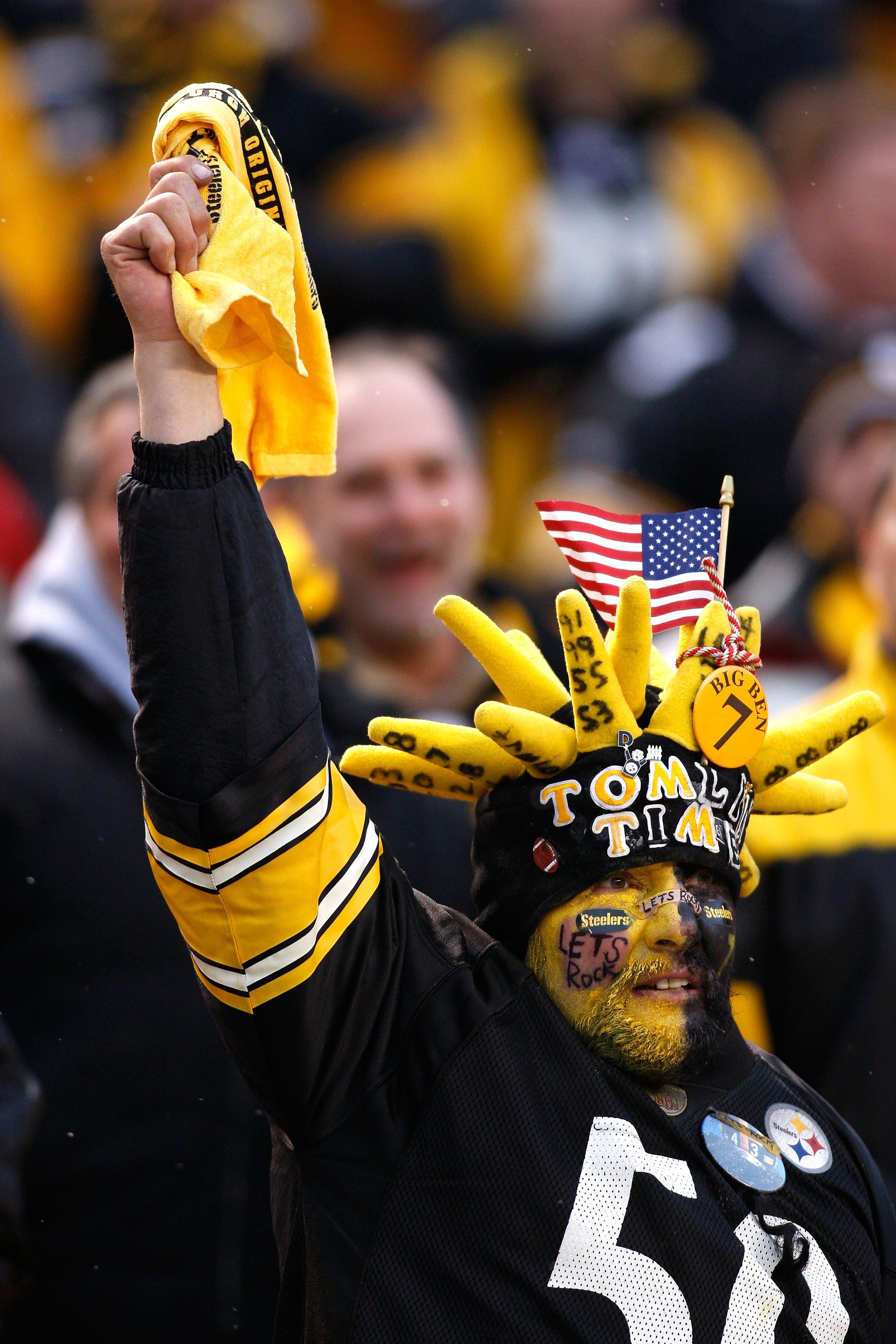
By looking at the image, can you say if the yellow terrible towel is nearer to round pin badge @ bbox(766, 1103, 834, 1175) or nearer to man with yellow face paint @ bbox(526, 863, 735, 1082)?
man with yellow face paint @ bbox(526, 863, 735, 1082)

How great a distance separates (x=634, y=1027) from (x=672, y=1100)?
15cm

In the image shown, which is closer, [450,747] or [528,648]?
[450,747]

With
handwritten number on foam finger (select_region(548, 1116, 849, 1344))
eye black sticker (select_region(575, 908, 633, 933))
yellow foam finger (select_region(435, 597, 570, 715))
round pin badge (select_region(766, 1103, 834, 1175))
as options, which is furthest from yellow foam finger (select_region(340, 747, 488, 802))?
round pin badge (select_region(766, 1103, 834, 1175))

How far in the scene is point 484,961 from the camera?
209cm

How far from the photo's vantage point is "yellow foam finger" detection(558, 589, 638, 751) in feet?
6.82

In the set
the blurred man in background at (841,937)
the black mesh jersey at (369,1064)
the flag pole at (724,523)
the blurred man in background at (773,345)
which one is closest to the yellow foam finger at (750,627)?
the flag pole at (724,523)

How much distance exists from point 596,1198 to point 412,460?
6.27 ft

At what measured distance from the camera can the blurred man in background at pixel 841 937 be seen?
3.02m

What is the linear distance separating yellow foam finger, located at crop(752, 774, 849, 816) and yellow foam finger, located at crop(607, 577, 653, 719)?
0.26m

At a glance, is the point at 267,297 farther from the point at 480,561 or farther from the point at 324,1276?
the point at 480,561

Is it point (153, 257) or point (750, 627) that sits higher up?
point (153, 257)

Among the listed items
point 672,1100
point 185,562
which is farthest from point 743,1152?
point 185,562

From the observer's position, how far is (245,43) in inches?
222

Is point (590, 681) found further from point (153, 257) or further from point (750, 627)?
point (153, 257)
